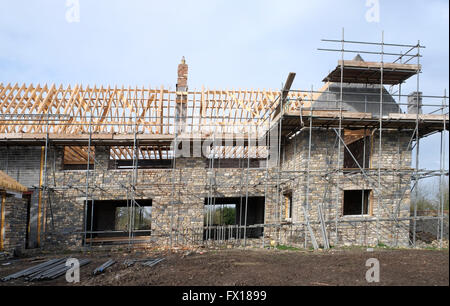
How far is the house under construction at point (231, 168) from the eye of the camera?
1589 cm

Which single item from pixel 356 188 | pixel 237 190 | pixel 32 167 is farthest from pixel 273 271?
pixel 32 167

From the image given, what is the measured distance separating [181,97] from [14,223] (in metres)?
7.95

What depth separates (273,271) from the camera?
986 cm

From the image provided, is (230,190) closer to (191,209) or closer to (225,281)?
(191,209)

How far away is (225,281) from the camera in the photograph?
29.3 feet

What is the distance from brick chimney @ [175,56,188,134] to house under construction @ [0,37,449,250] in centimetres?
5

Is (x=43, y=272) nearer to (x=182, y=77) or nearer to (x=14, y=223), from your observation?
(x=14, y=223)

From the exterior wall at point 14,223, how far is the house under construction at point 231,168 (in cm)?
4

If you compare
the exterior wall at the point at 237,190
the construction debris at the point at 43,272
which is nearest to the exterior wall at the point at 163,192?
the exterior wall at the point at 237,190

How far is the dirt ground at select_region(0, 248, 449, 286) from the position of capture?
8742 mm

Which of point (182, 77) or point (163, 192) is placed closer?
point (163, 192)

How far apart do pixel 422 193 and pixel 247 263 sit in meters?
16.4
